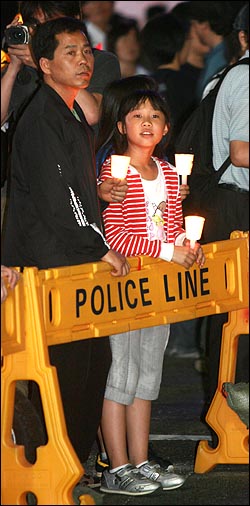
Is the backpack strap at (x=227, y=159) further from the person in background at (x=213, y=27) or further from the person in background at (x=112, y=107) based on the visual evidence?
the person in background at (x=213, y=27)

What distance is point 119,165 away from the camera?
6242 mm

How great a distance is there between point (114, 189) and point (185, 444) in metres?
1.78

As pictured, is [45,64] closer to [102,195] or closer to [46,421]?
[102,195]

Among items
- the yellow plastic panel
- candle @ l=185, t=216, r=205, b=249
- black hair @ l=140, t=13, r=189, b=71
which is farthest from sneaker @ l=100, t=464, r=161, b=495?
black hair @ l=140, t=13, r=189, b=71

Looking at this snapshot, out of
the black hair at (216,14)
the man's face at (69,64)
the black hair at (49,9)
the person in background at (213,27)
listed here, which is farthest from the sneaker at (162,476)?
the black hair at (216,14)

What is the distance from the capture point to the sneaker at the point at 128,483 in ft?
21.4

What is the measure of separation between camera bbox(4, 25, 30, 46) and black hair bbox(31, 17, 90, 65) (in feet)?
0.40

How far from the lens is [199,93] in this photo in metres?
10.4

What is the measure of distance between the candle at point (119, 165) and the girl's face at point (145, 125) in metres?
0.42

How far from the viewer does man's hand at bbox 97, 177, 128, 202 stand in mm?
6379

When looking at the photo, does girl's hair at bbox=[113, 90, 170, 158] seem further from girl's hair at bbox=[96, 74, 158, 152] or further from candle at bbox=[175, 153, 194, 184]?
candle at bbox=[175, 153, 194, 184]

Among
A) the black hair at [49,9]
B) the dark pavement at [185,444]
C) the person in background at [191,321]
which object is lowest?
the dark pavement at [185,444]

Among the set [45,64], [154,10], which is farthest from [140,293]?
[154,10]

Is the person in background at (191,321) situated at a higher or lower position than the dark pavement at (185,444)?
higher
